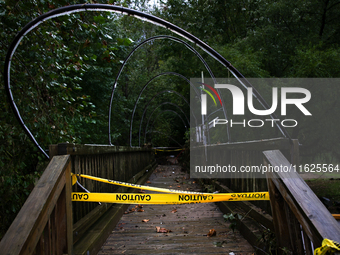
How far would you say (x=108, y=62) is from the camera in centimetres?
404

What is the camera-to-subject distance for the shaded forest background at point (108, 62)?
4363 millimetres

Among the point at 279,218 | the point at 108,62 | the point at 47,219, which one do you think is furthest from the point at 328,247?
the point at 108,62

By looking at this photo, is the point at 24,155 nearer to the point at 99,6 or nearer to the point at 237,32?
the point at 99,6

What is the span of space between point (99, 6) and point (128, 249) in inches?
118

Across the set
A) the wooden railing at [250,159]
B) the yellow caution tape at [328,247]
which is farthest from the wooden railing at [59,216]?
the wooden railing at [250,159]

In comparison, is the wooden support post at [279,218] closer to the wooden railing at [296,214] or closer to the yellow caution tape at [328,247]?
the wooden railing at [296,214]

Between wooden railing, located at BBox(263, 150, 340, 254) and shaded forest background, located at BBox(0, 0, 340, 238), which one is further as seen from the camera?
shaded forest background, located at BBox(0, 0, 340, 238)

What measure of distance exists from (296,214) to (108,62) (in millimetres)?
3002

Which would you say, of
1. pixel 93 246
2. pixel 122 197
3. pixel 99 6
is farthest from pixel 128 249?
pixel 99 6

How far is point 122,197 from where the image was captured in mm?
3170

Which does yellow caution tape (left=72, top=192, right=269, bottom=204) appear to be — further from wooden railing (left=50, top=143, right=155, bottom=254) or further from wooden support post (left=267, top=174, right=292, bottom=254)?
wooden railing (left=50, top=143, right=155, bottom=254)

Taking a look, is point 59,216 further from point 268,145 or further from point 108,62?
point 268,145

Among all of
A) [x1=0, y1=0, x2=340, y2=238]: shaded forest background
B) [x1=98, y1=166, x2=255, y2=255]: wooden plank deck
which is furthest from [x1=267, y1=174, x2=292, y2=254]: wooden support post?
[x1=0, y1=0, x2=340, y2=238]: shaded forest background

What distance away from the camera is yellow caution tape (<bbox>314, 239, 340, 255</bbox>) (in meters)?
1.81
